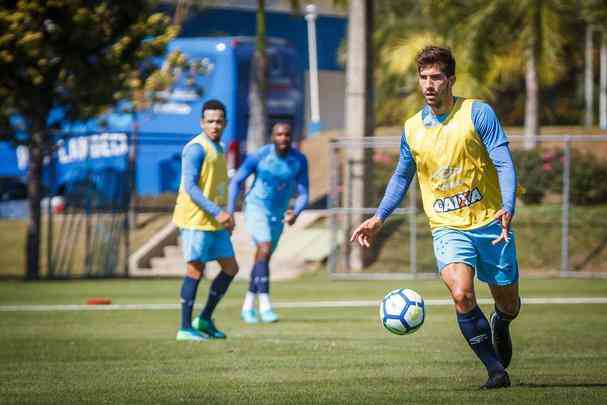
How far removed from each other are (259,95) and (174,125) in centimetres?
367

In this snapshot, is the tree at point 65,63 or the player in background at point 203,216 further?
the tree at point 65,63

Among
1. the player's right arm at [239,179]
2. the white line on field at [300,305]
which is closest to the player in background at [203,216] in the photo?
the player's right arm at [239,179]

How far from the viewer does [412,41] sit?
30281 mm

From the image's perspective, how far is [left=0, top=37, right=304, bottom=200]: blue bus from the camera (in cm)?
2316

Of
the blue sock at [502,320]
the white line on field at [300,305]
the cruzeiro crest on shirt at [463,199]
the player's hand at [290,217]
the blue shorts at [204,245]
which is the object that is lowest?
the white line on field at [300,305]

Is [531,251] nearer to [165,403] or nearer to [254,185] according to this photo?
[254,185]

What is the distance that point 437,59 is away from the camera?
7.51m

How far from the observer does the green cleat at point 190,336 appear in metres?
11.2

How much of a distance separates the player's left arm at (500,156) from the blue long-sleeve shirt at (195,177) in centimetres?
369

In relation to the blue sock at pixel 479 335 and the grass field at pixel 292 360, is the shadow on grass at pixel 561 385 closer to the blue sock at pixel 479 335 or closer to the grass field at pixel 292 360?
the grass field at pixel 292 360

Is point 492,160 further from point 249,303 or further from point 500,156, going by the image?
point 249,303

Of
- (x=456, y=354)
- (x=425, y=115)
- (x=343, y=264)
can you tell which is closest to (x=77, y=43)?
(x=343, y=264)

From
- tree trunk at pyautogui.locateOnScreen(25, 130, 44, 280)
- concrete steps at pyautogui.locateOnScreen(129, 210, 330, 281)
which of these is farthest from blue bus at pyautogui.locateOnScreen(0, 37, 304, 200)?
concrete steps at pyautogui.locateOnScreen(129, 210, 330, 281)

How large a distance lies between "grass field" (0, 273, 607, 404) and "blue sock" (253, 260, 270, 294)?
486 mm
